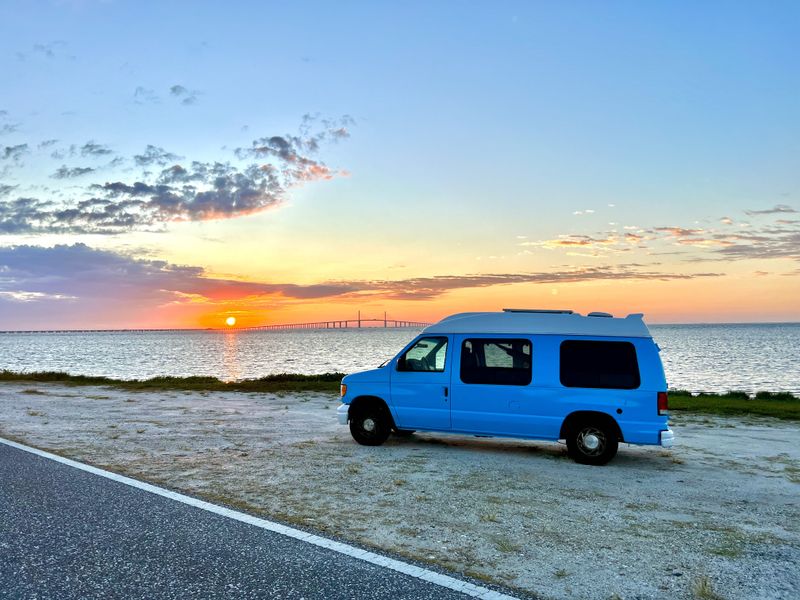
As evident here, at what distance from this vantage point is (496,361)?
10.0 m

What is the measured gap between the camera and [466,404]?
1010 cm

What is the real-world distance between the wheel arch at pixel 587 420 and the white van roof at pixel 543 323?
1228mm

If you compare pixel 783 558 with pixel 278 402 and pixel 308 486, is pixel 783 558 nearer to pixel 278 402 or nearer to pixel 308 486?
pixel 308 486

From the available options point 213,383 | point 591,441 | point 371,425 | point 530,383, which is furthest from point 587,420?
point 213,383

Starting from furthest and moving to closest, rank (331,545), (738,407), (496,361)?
(738,407) → (496,361) → (331,545)

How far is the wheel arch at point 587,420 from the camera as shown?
367 inches

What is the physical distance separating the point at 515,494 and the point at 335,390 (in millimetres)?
15739

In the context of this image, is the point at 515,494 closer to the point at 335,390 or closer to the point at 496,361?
the point at 496,361

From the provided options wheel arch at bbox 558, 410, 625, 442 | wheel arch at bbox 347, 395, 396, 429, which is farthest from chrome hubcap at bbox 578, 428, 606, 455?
wheel arch at bbox 347, 395, 396, 429

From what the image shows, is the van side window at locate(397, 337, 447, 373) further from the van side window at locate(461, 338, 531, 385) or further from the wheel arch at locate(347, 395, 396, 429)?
the wheel arch at locate(347, 395, 396, 429)

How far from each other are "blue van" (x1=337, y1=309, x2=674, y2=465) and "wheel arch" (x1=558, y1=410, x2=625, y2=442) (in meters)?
0.02

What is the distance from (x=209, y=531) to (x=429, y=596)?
251 cm

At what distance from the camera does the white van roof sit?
9461 millimetres

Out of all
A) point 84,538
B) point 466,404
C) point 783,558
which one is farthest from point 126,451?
point 783,558
